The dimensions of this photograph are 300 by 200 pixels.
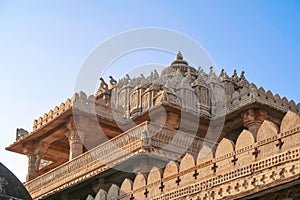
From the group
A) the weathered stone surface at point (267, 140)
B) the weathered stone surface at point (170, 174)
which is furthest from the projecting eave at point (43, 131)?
the weathered stone surface at point (267, 140)

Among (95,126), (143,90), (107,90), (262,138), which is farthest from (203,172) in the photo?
(107,90)

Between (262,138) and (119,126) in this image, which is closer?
(262,138)

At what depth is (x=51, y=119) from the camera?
2334 centimetres

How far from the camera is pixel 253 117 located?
22156 millimetres

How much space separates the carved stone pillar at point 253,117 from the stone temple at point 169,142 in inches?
1.4

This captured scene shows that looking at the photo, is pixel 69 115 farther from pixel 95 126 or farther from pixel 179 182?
pixel 179 182

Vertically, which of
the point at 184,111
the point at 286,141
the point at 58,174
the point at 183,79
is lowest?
the point at 286,141

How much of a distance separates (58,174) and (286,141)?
12750 mm

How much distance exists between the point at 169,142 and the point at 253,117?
498 cm

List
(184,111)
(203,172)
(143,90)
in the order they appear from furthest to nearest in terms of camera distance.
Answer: (143,90) → (184,111) → (203,172)

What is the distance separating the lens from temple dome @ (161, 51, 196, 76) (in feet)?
88.6

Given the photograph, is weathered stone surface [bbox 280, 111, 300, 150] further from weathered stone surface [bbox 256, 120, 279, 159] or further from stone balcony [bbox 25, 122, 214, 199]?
stone balcony [bbox 25, 122, 214, 199]

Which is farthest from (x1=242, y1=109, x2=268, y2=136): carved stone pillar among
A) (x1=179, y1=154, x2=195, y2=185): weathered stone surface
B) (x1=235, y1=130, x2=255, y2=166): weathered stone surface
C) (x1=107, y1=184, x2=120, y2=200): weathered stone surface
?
(x1=235, y1=130, x2=255, y2=166): weathered stone surface

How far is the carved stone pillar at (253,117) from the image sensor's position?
2184 centimetres
